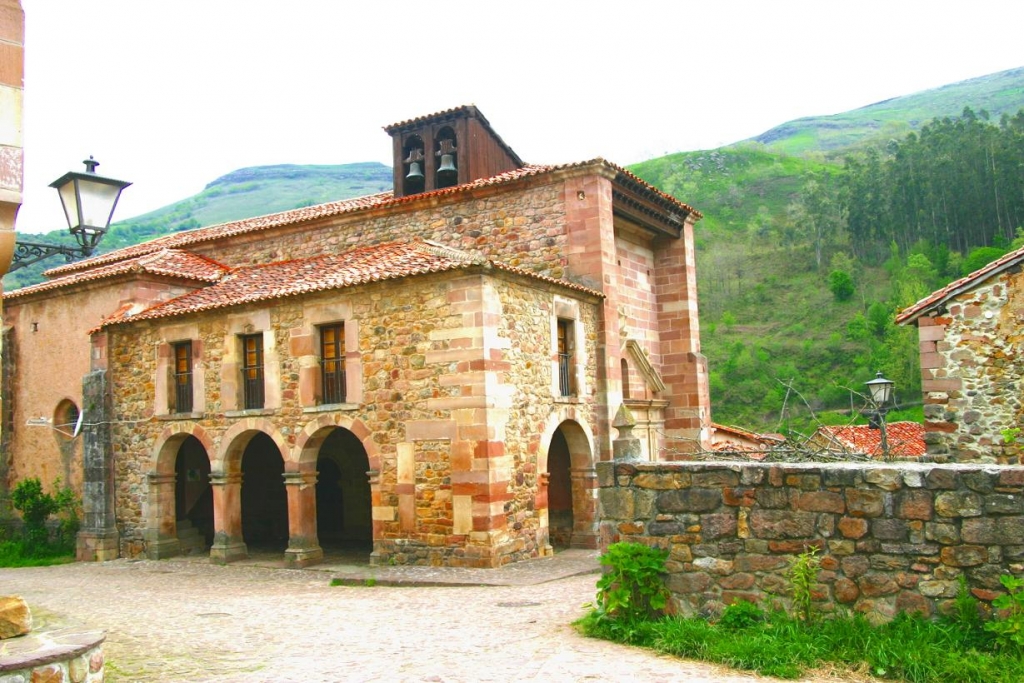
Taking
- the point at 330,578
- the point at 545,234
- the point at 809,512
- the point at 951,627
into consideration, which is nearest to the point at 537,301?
the point at 545,234

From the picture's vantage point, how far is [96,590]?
1224 cm

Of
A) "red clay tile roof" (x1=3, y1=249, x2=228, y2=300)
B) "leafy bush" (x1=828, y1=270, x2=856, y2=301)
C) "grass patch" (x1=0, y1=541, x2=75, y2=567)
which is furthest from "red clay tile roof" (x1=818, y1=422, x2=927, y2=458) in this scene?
"leafy bush" (x1=828, y1=270, x2=856, y2=301)

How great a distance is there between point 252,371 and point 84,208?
836 cm

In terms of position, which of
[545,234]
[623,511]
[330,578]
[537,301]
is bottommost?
[330,578]

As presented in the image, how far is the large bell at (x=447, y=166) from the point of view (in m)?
17.5

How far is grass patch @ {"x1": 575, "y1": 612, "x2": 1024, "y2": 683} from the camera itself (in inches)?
211

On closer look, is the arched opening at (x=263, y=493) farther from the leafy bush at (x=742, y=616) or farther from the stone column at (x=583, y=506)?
the leafy bush at (x=742, y=616)

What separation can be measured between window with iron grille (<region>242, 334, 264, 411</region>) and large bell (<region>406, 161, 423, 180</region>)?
5.11 meters

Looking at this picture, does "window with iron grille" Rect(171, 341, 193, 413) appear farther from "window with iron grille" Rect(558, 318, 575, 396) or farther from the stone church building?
"window with iron grille" Rect(558, 318, 575, 396)

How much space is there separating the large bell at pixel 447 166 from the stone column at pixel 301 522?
6.89 meters

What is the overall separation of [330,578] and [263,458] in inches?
282

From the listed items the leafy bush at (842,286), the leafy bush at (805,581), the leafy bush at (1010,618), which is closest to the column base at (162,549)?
the leafy bush at (805,581)

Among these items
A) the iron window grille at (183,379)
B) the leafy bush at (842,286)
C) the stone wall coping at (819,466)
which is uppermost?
the leafy bush at (842,286)

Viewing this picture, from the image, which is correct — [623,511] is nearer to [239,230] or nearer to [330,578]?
[330,578]
